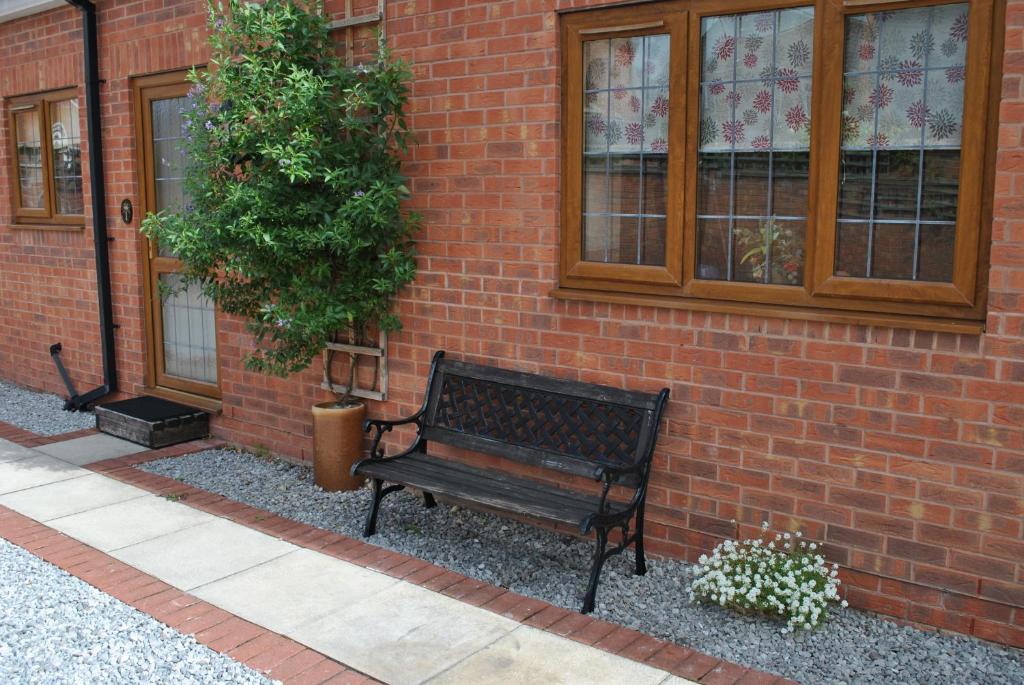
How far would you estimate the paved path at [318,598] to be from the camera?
3459 millimetres

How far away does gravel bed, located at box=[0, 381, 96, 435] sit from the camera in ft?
24.3

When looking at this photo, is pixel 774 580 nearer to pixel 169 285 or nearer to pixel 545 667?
pixel 545 667

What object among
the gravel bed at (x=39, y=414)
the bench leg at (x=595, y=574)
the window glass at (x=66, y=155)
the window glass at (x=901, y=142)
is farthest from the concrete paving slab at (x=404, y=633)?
the window glass at (x=66, y=155)

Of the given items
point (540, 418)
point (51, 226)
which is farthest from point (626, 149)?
point (51, 226)

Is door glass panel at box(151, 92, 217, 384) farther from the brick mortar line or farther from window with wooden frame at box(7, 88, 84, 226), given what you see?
the brick mortar line

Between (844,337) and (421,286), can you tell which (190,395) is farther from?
(844,337)

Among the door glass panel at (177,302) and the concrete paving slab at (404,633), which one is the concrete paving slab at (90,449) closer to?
the door glass panel at (177,302)

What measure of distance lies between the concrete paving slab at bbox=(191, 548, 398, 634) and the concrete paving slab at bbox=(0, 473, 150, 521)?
5.04 feet

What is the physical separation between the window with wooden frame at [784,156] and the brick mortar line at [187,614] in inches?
81.6

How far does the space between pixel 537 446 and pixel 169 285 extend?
3.95 metres

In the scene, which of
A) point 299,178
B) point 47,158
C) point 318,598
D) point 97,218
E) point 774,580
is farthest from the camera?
point 47,158

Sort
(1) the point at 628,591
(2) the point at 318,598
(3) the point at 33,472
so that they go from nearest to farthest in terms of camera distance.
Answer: (2) the point at 318,598
(1) the point at 628,591
(3) the point at 33,472

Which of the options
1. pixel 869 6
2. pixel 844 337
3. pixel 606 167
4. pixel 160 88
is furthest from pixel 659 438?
pixel 160 88

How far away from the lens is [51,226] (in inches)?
328
